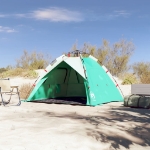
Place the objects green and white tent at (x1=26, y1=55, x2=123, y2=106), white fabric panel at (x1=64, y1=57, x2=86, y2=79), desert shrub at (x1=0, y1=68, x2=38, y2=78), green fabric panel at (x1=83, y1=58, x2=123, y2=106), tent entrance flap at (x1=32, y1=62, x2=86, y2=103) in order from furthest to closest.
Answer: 1. desert shrub at (x1=0, y1=68, x2=38, y2=78)
2. tent entrance flap at (x1=32, y1=62, x2=86, y2=103)
3. white fabric panel at (x1=64, y1=57, x2=86, y2=79)
4. green and white tent at (x1=26, y1=55, x2=123, y2=106)
5. green fabric panel at (x1=83, y1=58, x2=123, y2=106)

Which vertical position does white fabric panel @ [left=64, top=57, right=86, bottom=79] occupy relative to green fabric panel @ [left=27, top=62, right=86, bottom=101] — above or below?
above

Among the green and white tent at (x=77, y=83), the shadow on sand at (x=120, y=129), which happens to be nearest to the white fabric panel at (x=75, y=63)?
the green and white tent at (x=77, y=83)

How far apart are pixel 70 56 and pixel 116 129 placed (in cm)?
519

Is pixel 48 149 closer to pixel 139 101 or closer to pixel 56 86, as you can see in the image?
pixel 139 101

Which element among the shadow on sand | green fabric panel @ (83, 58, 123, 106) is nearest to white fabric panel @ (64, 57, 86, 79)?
green fabric panel @ (83, 58, 123, 106)

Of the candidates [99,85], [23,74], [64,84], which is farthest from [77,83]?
[23,74]

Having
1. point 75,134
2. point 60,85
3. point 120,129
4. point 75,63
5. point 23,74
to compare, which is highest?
point 75,63

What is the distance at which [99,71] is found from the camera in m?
10.3

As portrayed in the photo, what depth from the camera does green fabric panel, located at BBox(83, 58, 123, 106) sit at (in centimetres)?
930

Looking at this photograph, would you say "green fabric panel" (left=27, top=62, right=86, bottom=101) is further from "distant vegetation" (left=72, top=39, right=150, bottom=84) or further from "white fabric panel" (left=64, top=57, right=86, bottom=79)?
"distant vegetation" (left=72, top=39, right=150, bottom=84)

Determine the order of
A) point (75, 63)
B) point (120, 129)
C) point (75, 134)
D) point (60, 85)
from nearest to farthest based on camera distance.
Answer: point (75, 134) → point (120, 129) → point (75, 63) → point (60, 85)

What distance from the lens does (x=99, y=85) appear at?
9.80 m

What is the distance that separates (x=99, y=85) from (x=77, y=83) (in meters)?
2.08

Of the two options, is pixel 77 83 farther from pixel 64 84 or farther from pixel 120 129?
pixel 120 129
